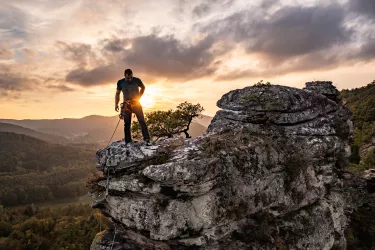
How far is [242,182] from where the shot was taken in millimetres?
13164

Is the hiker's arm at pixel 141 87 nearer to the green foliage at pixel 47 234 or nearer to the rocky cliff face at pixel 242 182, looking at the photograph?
the rocky cliff face at pixel 242 182

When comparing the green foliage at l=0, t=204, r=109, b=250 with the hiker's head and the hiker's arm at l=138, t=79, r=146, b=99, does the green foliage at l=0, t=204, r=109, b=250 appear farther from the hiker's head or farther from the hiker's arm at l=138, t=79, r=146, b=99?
the hiker's head

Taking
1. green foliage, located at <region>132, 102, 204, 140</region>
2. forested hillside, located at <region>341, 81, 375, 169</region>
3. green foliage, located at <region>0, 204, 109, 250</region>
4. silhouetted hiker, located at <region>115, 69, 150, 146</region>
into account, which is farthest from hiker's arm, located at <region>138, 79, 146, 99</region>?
green foliage, located at <region>0, 204, 109, 250</region>

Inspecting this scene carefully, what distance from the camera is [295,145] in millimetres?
15727

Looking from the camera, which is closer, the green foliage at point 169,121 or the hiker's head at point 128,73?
the hiker's head at point 128,73

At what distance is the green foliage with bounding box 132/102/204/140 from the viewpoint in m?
22.0

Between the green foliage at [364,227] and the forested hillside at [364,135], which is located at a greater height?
the forested hillside at [364,135]

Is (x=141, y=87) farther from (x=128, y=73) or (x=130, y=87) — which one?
(x=128, y=73)

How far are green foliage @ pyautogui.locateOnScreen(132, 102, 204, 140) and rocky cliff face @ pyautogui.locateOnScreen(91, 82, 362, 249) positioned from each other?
17.6 feet

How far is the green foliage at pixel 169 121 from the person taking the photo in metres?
22.0

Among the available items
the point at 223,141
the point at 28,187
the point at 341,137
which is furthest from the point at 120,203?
the point at 28,187

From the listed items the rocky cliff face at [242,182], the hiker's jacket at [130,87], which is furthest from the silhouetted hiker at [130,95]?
the rocky cliff face at [242,182]

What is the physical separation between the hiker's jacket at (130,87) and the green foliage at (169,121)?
8.07 meters

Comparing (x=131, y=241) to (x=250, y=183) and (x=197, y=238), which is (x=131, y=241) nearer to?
(x=197, y=238)
